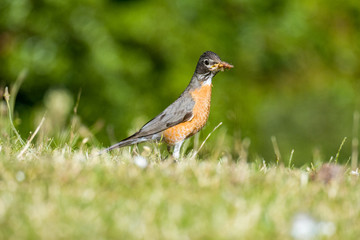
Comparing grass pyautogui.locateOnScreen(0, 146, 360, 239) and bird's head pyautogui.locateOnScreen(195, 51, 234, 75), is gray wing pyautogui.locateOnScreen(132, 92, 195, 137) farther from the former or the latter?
grass pyautogui.locateOnScreen(0, 146, 360, 239)

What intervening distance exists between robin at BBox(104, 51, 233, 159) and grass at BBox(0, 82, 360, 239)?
148 centimetres

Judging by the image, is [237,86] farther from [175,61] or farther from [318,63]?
[318,63]

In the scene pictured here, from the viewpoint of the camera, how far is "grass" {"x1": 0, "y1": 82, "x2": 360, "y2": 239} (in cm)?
295

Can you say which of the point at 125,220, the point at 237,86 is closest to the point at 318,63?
the point at 237,86

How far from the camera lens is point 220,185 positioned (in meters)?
3.64

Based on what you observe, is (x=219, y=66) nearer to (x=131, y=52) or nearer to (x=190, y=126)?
(x=190, y=126)

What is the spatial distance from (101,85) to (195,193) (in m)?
5.28

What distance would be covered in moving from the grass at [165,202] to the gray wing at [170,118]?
4.92ft

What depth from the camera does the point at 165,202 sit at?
328cm

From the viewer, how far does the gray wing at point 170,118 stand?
565 cm

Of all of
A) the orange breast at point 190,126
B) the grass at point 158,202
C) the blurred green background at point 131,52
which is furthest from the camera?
the blurred green background at point 131,52

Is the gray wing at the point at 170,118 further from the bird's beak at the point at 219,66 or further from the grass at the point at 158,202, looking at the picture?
the grass at the point at 158,202

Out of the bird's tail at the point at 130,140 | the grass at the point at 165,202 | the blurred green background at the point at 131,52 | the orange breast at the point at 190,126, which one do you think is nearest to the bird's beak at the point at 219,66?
the orange breast at the point at 190,126

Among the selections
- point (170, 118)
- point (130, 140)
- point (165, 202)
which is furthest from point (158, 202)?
point (170, 118)
